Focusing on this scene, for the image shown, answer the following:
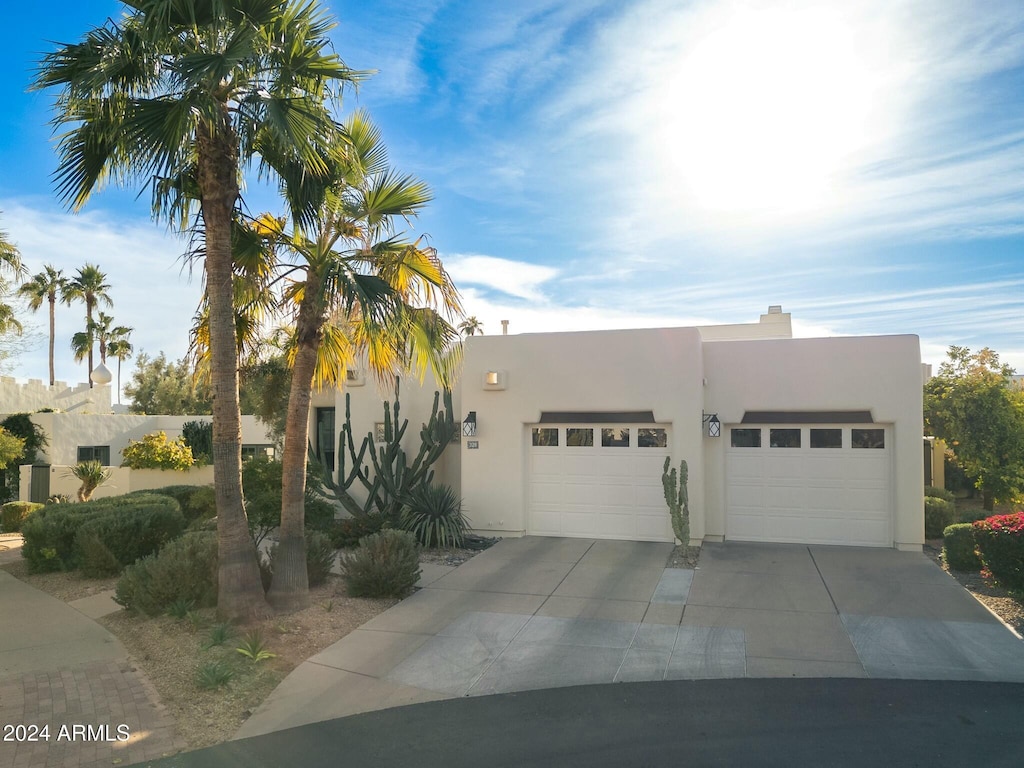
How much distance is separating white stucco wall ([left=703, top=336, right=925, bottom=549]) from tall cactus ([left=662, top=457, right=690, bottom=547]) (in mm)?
1412

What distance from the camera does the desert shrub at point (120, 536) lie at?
10.4 meters

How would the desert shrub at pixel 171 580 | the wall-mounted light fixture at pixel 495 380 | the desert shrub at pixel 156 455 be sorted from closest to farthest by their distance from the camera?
the desert shrub at pixel 171 580 < the wall-mounted light fixture at pixel 495 380 < the desert shrub at pixel 156 455

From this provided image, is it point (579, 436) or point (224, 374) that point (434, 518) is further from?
point (224, 374)

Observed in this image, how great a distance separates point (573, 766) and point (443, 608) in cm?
426

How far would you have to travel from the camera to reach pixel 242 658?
692 centimetres

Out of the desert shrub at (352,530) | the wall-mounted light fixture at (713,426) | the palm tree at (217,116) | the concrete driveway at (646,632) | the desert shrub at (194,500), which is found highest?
the palm tree at (217,116)

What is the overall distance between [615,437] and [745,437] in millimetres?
2290

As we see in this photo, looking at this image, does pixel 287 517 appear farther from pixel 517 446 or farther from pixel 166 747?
pixel 517 446

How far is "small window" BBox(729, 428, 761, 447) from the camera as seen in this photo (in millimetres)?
13172

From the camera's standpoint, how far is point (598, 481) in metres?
13.4

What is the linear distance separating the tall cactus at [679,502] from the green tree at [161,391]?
33675 mm

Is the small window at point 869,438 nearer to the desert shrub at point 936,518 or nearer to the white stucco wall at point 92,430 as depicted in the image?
the desert shrub at point 936,518

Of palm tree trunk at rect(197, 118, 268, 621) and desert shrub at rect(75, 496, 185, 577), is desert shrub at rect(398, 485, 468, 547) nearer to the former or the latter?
desert shrub at rect(75, 496, 185, 577)

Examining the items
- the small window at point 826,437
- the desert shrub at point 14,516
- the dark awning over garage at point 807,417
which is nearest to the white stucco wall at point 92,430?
the desert shrub at point 14,516
